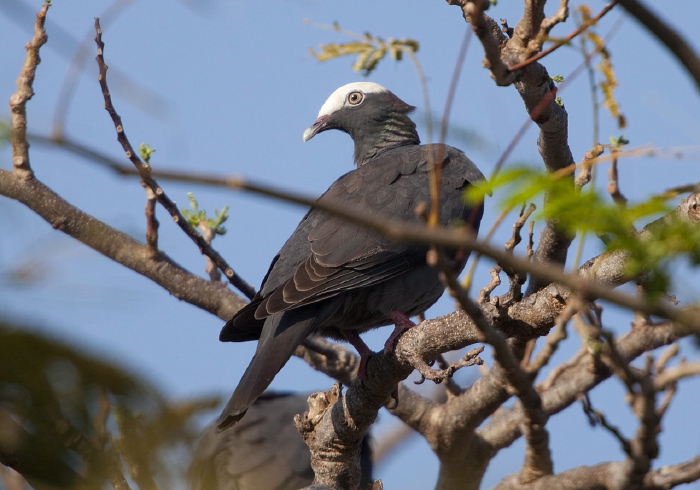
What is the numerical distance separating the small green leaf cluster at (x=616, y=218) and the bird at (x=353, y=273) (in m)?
2.39

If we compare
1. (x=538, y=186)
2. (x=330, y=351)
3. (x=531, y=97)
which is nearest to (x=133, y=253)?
(x=330, y=351)

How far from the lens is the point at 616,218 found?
1.68m

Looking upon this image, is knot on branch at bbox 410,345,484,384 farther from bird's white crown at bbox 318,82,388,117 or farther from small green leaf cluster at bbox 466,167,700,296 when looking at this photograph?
bird's white crown at bbox 318,82,388,117

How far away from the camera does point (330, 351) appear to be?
17.7 ft

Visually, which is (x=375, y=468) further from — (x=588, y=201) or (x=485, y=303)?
(x=588, y=201)

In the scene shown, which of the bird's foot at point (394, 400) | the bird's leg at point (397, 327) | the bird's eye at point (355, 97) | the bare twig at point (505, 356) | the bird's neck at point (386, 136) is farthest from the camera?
the bird's eye at point (355, 97)

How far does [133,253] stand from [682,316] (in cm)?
432

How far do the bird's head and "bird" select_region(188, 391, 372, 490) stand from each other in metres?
2.01

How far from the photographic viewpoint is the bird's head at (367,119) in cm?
621

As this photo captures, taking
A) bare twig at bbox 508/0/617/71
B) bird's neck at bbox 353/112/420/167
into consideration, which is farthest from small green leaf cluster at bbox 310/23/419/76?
bird's neck at bbox 353/112/420/167

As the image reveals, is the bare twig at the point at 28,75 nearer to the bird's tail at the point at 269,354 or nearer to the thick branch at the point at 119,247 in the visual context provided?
the thick branch at the point at 119,247

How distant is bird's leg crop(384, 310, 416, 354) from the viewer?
4.22 metres

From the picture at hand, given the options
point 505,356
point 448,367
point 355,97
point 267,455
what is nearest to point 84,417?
point 505,356

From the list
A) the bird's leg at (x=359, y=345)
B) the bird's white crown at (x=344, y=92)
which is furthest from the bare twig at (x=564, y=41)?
the bird's white crown at (x=344, y=92)
